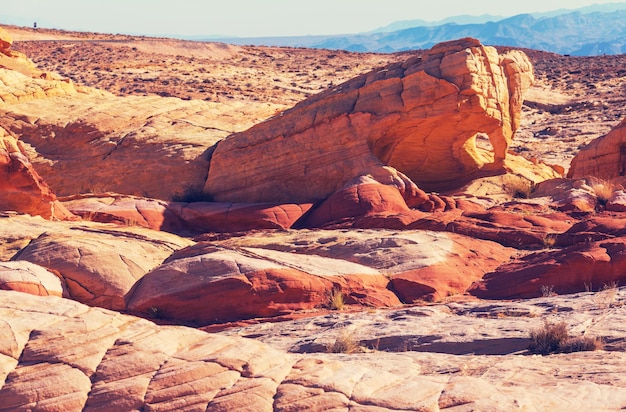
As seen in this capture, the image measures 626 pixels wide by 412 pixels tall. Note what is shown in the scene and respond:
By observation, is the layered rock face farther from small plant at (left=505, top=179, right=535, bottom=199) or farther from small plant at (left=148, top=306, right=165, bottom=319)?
small plant at (left=148, top=306, right=165, bottom=319)

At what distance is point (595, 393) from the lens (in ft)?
21.9

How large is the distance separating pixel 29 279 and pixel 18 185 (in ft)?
16.7

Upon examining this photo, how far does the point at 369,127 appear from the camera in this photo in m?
20.8

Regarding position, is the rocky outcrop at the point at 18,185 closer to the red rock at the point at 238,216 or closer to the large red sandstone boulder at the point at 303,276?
the red rock at the point at 238,216

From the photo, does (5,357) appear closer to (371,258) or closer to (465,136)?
(371,258)

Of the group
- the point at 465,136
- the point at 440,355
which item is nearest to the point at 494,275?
the point at 440,355

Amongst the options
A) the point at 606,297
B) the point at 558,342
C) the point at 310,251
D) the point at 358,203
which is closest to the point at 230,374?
the point at 558,342

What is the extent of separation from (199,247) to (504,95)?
11195 mm

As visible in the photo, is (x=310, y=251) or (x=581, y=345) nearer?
(x=581, y=345)

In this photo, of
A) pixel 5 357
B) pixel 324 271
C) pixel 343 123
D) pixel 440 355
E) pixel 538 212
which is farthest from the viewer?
pixel 343 123

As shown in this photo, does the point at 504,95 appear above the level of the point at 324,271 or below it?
above

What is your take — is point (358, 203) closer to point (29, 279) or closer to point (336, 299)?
point (336, 299)

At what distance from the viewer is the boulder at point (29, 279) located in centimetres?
1192

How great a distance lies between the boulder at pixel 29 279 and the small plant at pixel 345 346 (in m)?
4.83
